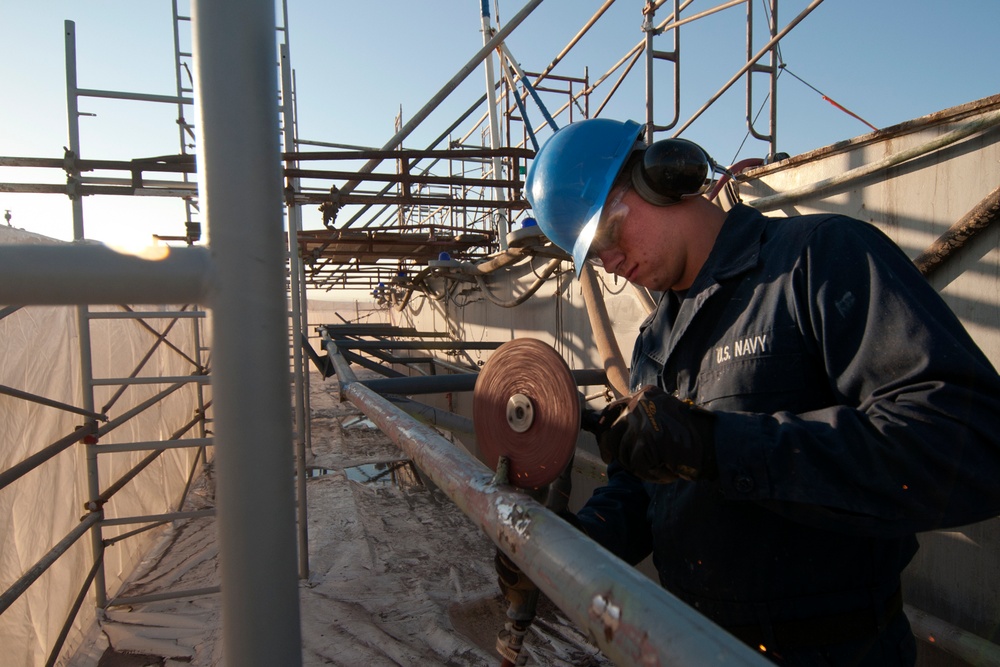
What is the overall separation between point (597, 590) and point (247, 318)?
1.56 feet

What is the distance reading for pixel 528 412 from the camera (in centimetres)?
115

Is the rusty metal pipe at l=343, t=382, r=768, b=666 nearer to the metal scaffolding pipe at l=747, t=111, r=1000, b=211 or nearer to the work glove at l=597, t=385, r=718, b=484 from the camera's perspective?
the work glove at l=597, t=385, r=718, b=484

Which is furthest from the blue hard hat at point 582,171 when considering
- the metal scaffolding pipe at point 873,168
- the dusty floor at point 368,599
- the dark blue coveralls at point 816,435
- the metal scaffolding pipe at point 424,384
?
the dusty floor at point 368,599

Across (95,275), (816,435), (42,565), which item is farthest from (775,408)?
(42,565)

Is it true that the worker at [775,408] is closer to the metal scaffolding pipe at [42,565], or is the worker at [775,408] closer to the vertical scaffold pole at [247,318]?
the vertical scaffold pole at [247,318]

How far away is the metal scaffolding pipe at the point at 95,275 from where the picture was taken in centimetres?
54

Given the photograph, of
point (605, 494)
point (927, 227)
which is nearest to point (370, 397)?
point (605, 494)

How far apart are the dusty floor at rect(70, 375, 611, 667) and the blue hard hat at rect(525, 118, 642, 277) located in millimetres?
2644

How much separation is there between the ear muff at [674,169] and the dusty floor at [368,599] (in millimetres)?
2775

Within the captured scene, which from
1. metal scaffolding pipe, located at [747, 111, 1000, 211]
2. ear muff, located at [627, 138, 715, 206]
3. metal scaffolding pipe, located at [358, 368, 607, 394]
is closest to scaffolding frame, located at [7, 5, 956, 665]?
ear muff, located at [627, 138, 715, 206]

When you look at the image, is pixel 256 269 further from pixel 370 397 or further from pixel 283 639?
pixel 370 397

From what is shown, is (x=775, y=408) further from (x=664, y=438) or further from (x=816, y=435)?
(x=664, y=438)

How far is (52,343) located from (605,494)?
3.58m

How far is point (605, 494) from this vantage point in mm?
1751
